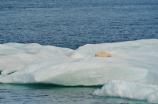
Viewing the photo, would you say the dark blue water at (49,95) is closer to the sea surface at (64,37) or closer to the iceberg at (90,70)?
the sea surface at (64,37)

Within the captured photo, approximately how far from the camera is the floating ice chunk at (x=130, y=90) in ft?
65.2

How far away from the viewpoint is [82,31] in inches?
2349

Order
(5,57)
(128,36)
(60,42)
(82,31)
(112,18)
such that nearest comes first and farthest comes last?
(5,57)
(60,42)
(128,36)
(82,31)
(112,18)

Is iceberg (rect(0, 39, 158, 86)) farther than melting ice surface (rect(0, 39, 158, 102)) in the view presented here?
Yes

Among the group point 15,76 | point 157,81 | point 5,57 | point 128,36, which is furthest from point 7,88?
point 128,36

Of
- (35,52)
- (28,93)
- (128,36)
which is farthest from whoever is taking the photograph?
(128,36)

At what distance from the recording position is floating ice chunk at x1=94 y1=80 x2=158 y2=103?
19875 millimetres

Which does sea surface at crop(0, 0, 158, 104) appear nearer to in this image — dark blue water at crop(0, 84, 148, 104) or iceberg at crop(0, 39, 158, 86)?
dark blue water at crop(0, 84, 148, 104)

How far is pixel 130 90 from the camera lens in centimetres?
2034

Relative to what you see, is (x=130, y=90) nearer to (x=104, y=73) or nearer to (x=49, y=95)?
(x=104, y=73)

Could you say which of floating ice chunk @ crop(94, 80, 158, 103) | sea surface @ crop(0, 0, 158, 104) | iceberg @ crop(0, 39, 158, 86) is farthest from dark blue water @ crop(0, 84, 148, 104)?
iceberg @ crop(0, 39, 158, 86)

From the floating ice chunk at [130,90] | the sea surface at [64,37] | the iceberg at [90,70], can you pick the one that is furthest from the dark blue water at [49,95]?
the iceberg at [90,70]

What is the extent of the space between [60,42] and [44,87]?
2648 cm

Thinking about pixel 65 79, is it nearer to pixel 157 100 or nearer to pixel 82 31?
pixel 157 100
